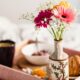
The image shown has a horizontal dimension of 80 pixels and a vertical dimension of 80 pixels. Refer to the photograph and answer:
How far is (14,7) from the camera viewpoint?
2.02 metres

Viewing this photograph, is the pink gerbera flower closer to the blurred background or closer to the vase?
the vase

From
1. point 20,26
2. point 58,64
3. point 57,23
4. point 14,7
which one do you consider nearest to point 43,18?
point 57,23

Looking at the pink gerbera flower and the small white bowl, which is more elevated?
the pink gerbera flower

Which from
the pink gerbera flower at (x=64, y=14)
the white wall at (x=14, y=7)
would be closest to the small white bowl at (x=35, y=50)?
the pink gerbera flower at (x=64, y=14)

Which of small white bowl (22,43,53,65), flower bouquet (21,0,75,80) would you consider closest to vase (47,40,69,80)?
flower bouquet (21,0,75,80)

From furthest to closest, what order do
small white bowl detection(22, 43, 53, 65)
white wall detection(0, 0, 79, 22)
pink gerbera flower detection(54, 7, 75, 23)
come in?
white wall detection(0, 0, 79, 22) → small white bowl detection(22, 43, 53, 65) → pink gerbera flower detection(54, 7, 75, 23)

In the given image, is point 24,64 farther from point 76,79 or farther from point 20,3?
point 20,3

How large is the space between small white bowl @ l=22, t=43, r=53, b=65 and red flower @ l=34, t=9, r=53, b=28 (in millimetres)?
285

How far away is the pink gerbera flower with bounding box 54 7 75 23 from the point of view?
2.55 ft

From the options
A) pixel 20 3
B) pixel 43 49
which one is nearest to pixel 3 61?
pixel 43 49

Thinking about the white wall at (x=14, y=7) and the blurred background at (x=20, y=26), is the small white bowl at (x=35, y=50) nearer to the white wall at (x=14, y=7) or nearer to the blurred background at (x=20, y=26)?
the blurred background at (x=20, y=26)

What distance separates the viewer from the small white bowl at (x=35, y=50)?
1064 mm

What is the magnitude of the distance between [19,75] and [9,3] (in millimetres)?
1226

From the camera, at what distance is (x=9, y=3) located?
2.00 metres
